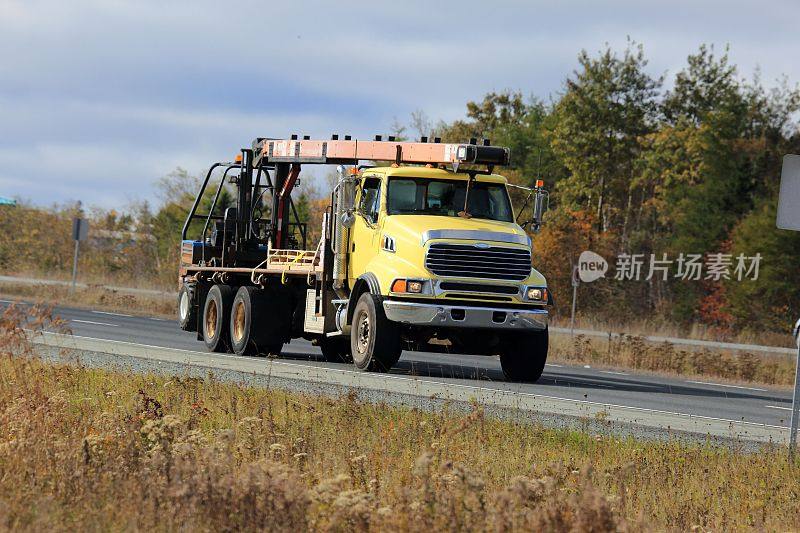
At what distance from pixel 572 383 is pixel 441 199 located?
143 inches

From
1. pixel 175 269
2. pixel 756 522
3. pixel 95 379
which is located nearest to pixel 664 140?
pixel 175 269

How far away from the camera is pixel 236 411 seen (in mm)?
12438

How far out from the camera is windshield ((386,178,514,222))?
66.0ft

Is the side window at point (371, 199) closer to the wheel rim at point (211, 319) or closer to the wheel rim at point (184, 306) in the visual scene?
the wheel rim at point (211, 319)

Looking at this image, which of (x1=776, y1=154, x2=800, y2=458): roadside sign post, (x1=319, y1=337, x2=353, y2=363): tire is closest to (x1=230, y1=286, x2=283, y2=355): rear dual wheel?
(x1=319, y1=337, x2=353, y2=363): tire

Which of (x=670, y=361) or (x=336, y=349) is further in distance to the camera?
(x=670, y=361)

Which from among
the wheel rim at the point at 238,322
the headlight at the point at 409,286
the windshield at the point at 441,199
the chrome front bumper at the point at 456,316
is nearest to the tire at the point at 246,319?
the wheel rim at the point at 238,322

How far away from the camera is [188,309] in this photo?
83.9ft

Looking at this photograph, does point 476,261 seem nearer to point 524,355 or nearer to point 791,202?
point 524,355

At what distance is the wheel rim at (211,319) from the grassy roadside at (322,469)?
8.92m

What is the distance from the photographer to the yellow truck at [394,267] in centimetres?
1908

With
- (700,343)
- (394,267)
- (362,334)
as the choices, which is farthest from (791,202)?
(700,343)

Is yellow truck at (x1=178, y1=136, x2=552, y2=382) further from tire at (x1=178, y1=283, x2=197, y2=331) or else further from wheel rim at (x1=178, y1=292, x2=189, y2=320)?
wheel rim at (x1=178, y1=292, x2=189, y2=320)

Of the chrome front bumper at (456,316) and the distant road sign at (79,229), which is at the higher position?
the distant road sign at (79,229)
